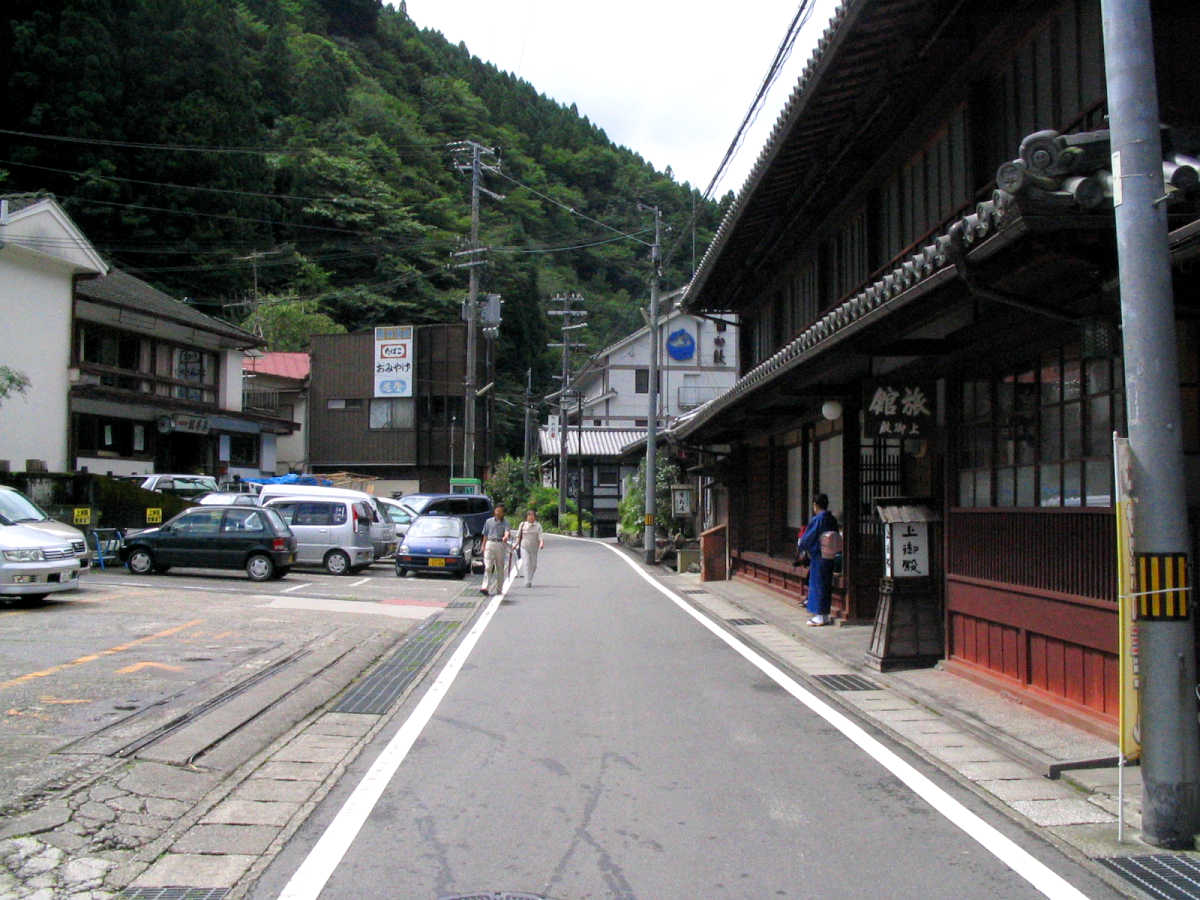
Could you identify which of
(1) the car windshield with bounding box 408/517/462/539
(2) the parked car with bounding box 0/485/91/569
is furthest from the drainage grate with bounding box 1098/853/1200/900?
(1) the car windshield with bounding box 408/517/462/539

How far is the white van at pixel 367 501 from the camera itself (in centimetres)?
2497

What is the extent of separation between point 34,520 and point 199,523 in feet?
18.5

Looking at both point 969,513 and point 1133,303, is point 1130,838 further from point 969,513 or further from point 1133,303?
point 969,513

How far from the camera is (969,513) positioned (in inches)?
404

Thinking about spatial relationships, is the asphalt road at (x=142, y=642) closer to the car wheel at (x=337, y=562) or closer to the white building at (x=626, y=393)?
the car wheel at (x=337, y=562)

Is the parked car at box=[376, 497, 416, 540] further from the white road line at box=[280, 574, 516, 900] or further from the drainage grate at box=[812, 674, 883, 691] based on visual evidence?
the drainage grate at box=[812, 674, 883, 691]

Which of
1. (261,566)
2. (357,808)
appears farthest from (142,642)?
(261,566)

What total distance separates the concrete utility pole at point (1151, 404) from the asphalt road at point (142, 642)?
6.44m

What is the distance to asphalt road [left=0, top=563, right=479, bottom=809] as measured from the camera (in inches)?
299

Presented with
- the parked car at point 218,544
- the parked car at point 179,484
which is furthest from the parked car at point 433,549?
the parked car at point 179,484

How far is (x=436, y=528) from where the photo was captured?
24.0 m

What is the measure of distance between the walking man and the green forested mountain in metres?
15.5

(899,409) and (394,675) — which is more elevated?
(899,409)

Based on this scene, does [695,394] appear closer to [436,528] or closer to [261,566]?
[436,528]
